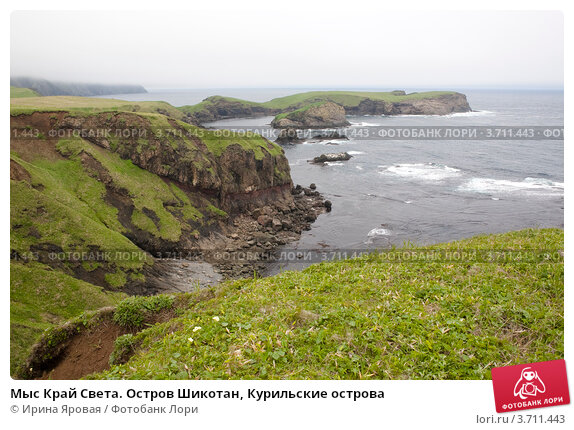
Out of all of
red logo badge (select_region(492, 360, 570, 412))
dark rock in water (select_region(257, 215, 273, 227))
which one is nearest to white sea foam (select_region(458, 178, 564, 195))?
dark rock in water (select_region(257, 215, 273, 227))

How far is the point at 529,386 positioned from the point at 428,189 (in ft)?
193

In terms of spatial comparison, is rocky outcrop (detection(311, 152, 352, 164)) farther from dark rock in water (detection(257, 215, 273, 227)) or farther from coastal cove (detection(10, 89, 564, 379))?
dark rock in water (detection(257, 215, 273, 227))

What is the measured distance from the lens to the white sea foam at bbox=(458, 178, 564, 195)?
56.9 m

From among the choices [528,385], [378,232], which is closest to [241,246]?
[378,232]

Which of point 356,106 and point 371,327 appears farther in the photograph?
point 356,106

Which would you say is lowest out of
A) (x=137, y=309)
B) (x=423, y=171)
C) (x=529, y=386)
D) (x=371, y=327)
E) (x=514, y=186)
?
(x=137, y=309)

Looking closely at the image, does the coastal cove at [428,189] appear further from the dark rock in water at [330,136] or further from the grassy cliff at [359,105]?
the grassy cliff at [359,105]

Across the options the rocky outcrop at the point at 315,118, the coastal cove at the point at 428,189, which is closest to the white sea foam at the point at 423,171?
the coastal cove at the point at 428,189

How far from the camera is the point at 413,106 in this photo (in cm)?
16425

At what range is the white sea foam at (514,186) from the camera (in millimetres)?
56906

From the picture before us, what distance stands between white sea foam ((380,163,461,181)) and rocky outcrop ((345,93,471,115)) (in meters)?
95.9

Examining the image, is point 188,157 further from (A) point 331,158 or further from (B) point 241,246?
(A) point 331,158
